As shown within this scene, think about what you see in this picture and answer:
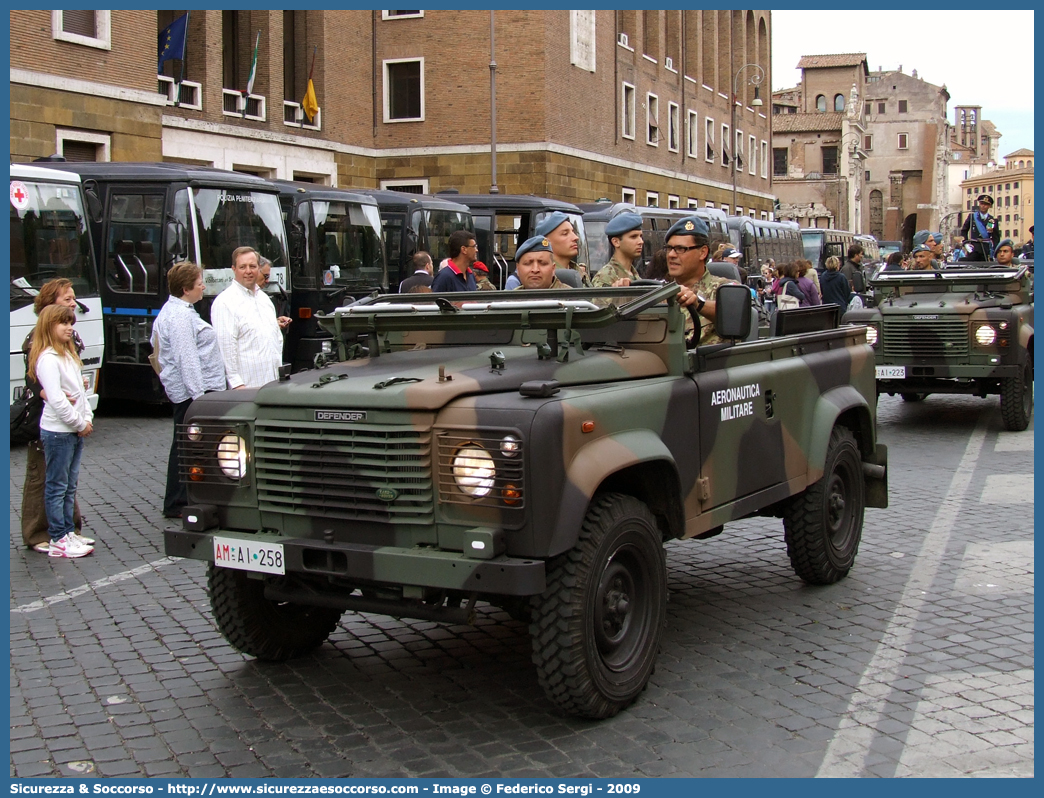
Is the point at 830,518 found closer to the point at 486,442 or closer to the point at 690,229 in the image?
the point at 690,229

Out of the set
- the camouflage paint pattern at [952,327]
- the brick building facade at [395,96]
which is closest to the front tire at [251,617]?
the camouflage paint pattern at [952,327]

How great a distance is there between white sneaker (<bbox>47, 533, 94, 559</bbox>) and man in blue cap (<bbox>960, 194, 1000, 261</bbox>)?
Result: 16.9 metres

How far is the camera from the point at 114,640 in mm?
6109

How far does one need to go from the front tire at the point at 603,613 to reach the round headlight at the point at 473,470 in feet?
1.39

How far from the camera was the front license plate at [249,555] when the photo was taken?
15.9 ft

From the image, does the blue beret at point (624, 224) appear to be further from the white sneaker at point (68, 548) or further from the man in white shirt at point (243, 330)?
the white sneaker at point (68, 548)

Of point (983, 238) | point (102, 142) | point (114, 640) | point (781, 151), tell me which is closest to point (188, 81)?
point (102, 142)

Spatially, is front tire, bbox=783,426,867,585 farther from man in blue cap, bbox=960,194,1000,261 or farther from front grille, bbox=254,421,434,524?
man in blue cap, bbox=960,194,1000,261

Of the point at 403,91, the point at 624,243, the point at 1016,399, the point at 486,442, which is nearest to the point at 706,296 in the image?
the point at 624,243

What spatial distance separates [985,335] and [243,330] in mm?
8330

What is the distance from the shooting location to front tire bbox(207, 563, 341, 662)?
5453mm

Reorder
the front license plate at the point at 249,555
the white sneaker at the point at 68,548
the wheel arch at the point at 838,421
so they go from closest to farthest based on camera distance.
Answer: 1. the front license plate at the point at 249,555
2. the wheel arch at the point at 838,421
3. the white sneaker at the point at 68,548

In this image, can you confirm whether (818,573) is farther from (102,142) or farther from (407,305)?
(102,142)

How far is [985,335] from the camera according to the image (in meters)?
13.1
